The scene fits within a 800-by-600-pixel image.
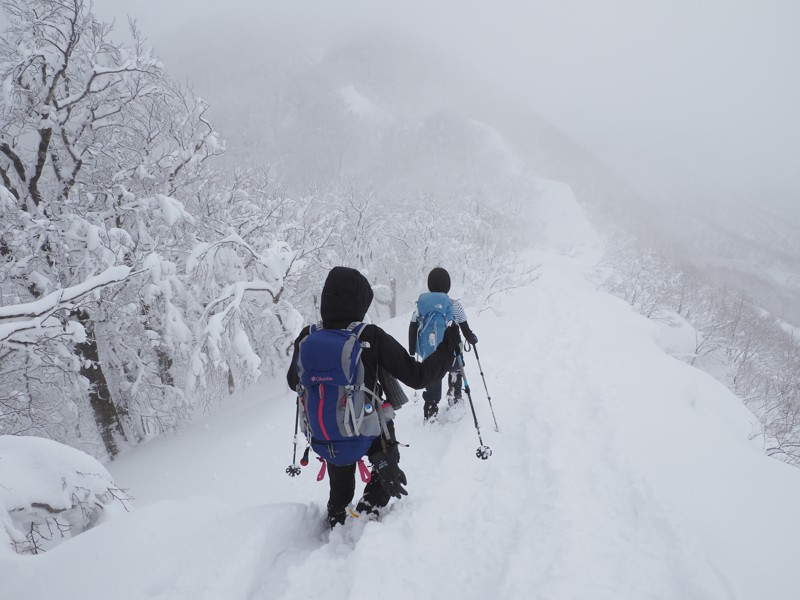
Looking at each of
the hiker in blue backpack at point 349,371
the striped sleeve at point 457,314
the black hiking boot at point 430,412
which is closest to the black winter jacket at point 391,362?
the hiker in blue backpack at point 349,371

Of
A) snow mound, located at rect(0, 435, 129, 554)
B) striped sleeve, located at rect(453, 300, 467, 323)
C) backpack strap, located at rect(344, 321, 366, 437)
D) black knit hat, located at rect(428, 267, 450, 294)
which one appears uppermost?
black knit hat, located at rect(428, 267, 450, 294)

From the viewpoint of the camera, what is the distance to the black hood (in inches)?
98.8

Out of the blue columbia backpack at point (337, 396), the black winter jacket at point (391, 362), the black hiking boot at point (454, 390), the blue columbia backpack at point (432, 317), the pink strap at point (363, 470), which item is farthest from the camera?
the black hiking boot at point (454, 390)

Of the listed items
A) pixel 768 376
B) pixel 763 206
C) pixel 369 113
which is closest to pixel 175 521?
pixel 768 376

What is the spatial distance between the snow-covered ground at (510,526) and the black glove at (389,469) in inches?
12.8

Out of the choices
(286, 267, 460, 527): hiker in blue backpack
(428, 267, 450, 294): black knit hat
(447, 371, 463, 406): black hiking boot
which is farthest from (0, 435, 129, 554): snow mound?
(428, 267, 450, 294): black knit hat

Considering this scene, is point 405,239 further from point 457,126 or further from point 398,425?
point 457,126

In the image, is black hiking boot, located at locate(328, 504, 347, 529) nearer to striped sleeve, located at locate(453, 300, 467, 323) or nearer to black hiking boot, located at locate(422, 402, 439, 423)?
black hiking boot, located at locate(422, 402, 439, 423)

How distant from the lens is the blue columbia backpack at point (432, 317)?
179 inches

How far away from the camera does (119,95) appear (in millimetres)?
8594

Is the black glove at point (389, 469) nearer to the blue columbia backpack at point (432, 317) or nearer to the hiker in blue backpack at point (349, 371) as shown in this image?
the hiker in blue backpack at point (349, 371)

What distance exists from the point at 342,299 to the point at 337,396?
26.5 inches

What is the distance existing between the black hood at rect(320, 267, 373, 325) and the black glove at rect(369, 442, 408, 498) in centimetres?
111

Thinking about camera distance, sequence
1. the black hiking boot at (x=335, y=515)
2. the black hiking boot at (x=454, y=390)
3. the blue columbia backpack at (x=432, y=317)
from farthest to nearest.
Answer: the black hiking boot at (x=454, y=390) < the blue columbia backpack at (x=432, y=317) < the black hiking boot at (x=335, y=515)
